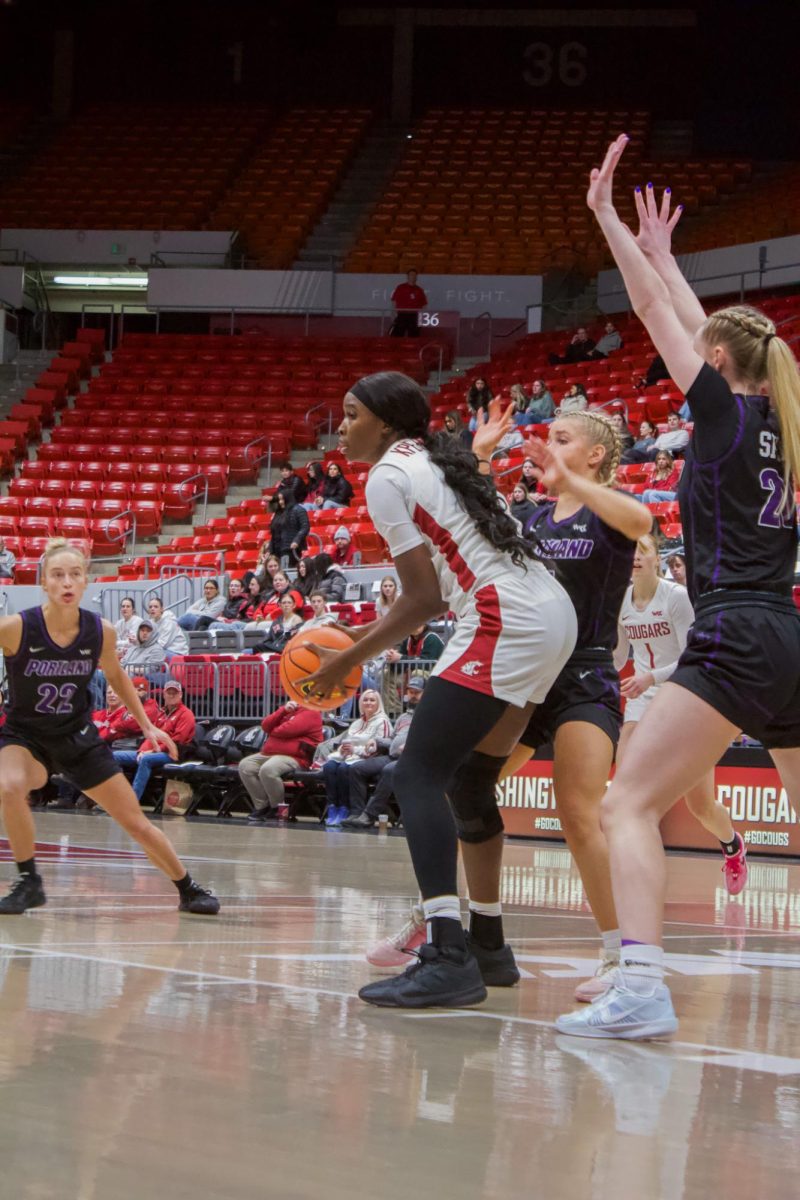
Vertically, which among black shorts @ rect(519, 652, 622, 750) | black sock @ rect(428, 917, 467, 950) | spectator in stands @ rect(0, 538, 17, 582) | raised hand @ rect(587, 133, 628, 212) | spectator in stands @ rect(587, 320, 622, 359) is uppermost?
spectator in stands @ rect(587, 320, 622, 359)

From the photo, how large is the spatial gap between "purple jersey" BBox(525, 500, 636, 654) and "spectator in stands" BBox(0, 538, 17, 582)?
60.6 feet

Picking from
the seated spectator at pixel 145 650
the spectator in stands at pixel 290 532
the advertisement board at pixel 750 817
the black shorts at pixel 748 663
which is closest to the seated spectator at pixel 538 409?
the spectator in stands at pixel 290 532

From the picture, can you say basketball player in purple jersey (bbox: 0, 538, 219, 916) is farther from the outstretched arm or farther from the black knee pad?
the outstretched arm

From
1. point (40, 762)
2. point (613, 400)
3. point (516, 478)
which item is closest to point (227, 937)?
point (40, 762)

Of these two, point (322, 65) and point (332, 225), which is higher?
point (322, 65)

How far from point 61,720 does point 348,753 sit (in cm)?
751

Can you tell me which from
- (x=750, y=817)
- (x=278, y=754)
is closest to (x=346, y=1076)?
(x=750, y=817)

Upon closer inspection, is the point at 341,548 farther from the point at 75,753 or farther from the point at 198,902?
the point at 198,902

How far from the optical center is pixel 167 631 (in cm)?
1791

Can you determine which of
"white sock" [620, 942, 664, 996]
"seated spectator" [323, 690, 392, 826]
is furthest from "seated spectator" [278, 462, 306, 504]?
"white sock" [620, 942, 664, 996]

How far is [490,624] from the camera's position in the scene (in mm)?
4453

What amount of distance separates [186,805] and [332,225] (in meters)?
21.4

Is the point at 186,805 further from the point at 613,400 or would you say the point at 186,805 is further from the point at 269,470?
the point at 269,470

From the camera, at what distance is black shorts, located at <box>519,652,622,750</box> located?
494cm
